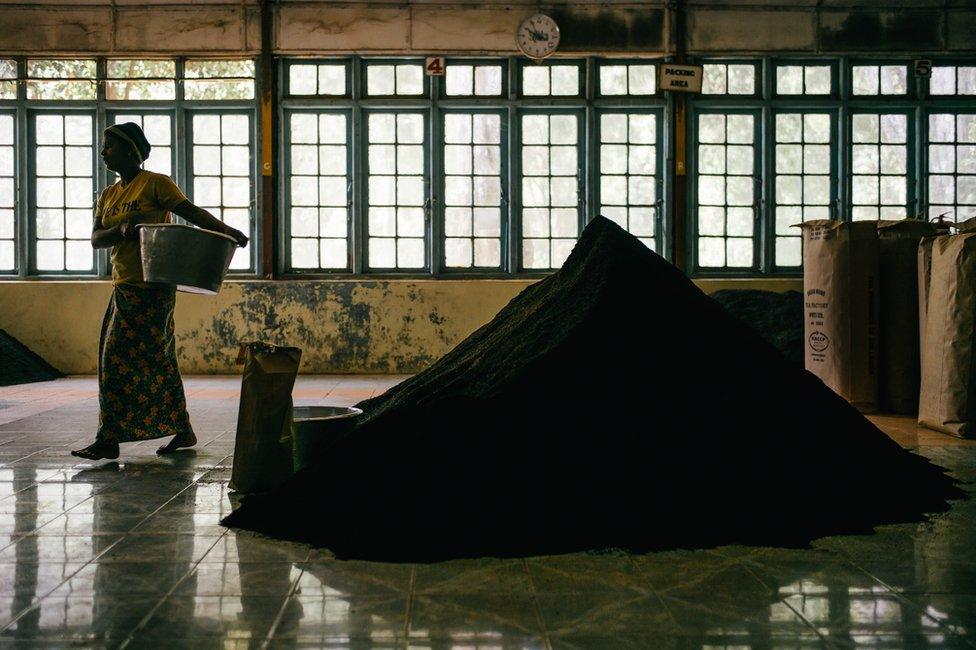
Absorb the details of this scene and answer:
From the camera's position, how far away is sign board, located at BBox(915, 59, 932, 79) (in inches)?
305

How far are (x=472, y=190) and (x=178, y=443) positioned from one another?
14.7 feet

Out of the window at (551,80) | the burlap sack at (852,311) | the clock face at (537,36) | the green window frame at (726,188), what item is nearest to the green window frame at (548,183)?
the window at (551,80)

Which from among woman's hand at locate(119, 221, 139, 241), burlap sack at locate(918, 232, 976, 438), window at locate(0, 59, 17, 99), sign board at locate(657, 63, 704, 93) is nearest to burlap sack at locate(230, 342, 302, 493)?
woman's hand at locate(119, 221, 139, 241)

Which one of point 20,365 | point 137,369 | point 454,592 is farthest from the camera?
point 20,365

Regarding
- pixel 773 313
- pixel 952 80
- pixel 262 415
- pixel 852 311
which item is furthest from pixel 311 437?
pixel 952 80

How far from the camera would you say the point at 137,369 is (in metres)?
3.68

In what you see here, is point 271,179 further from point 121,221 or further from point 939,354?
point 939,354

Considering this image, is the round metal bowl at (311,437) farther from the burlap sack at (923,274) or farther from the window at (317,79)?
the window at (317,79)

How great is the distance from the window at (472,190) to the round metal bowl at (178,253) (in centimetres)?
434

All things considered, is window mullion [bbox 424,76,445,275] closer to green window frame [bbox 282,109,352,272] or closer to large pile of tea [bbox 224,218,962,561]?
green window frame [bbox 282,109,352,272]

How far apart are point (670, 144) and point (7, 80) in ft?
19.9

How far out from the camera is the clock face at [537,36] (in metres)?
7.56

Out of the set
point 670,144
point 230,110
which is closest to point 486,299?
point 670,144

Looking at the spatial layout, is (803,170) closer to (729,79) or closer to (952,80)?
(729,79)
